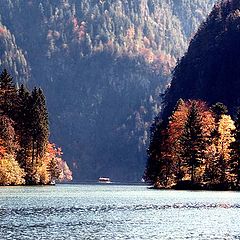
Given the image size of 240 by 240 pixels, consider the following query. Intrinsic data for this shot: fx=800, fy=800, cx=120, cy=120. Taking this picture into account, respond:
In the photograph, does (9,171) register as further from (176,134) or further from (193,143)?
(193,143)

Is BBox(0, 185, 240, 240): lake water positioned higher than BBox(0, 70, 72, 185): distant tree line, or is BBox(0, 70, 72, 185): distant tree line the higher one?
BBox(0, 70, 72, 185): distant tree line

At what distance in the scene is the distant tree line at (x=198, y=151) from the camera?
118 metres

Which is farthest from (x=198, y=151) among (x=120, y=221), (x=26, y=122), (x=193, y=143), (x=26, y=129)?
(x=120, y=221)

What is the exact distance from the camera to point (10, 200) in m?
81.1

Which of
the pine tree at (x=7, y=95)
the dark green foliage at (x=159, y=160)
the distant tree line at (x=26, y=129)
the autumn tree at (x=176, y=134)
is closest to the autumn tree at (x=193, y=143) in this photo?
the autumn tree at (x=176, y=134)

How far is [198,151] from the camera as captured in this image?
125m

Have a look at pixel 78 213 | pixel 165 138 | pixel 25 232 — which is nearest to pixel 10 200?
pixel 78 213

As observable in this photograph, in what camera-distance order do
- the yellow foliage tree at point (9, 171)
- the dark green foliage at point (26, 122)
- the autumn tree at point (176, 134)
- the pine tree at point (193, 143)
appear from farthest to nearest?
the dark green foliage at point (26, 122)
the autumn tree at point (176, 134)
the yellow foliage tree at point (9, 171)
the pine tree at point (193, 143)

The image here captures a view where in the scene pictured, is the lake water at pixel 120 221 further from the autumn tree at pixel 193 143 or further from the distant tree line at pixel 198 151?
the autumn tree at pixel 193 143

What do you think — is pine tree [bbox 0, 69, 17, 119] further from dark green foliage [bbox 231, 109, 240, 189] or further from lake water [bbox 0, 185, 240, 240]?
lake water [bbox 0, 185, 240, 240]

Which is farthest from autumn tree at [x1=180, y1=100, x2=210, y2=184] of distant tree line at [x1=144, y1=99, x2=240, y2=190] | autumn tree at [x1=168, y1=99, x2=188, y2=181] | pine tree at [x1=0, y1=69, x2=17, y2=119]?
pine tree at [x1=0, y1=69, x2=17, y2=119]

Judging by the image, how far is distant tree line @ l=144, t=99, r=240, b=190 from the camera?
118 meters

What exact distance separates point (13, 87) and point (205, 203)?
7463cm

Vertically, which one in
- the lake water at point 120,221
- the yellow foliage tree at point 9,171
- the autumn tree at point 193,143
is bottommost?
the lake water at point 120,221
